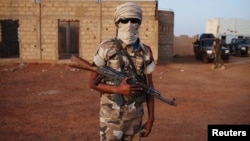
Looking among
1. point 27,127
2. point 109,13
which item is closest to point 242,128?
point 27,127

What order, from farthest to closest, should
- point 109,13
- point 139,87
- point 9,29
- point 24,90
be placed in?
point 9,29
point 109,13
point 24,90
point 139,87

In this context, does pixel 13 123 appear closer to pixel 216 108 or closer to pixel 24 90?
pixel 24 90

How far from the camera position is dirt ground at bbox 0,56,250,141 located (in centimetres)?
574

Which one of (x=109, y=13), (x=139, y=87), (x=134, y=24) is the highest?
(x=109, y=13)

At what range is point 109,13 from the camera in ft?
54.3

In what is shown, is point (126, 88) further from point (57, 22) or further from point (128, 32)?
point (57, 22)

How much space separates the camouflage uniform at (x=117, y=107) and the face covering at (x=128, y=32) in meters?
0.10

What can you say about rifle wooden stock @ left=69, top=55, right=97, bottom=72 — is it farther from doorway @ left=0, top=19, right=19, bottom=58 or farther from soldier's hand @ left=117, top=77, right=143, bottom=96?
doorway @ left=0, top=19, right=19, bottom=58

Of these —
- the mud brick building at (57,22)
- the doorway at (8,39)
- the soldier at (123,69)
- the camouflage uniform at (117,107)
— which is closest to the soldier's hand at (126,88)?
the soldier at (123,69)

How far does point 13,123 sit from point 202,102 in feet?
16.8

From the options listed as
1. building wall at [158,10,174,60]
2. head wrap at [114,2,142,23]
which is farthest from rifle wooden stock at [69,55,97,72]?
building wall at [158,10,174,60]

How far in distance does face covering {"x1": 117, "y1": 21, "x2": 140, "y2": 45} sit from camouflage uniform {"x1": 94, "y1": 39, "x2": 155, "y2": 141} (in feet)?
0.31

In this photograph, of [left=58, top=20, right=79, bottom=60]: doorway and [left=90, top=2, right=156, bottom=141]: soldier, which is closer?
[left=90, top=2, right=156, bottom=141]: soldier

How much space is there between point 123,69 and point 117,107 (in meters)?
0.33
